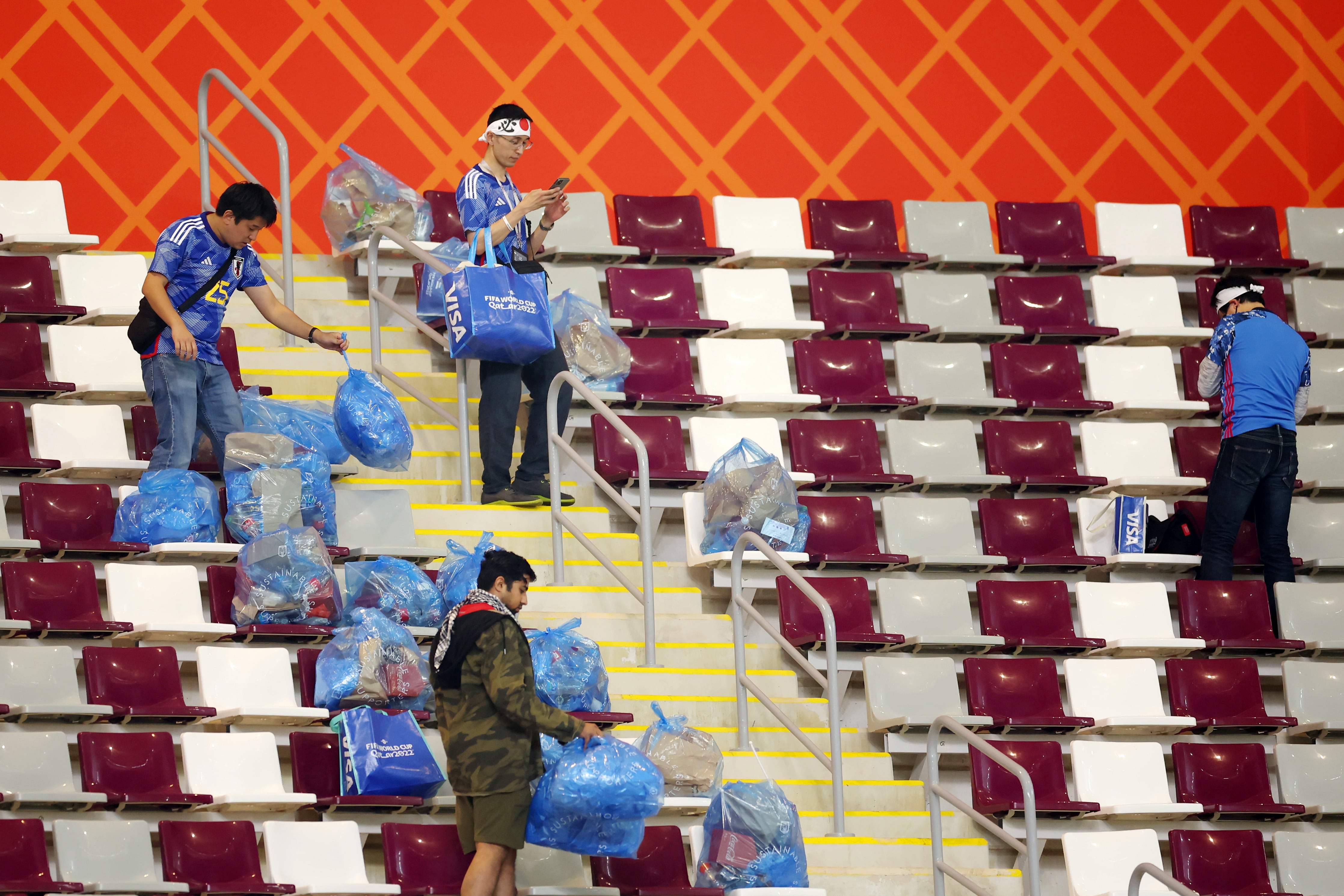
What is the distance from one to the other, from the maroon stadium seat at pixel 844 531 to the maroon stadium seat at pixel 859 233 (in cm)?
158

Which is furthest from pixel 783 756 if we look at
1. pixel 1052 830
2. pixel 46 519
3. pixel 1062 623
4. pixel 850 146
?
pixel 850 146

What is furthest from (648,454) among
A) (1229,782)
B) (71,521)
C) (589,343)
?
(1229,782)

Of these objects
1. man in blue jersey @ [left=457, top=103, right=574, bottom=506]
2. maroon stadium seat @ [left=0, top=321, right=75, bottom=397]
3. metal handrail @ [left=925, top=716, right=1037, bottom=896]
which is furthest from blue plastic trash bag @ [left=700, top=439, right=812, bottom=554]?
maroon stadium seat @ [left=0, top=321, right=75, bottom=397]

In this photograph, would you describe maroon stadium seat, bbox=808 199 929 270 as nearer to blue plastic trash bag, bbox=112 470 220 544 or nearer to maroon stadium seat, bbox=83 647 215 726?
blue plastic trash bag, bbox=112 470 220 544

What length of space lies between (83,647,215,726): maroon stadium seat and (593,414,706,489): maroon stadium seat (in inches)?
65.1

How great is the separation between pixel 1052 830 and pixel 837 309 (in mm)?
2402

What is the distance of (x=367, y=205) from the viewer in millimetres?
7008

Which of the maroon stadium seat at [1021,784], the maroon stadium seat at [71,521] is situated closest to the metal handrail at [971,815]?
the maroon stadium seat at [1021,784]

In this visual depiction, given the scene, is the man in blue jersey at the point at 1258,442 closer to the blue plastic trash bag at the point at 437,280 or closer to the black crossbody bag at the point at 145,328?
the blue plastic trash bag at the point at 437,280

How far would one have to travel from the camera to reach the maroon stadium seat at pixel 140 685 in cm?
484

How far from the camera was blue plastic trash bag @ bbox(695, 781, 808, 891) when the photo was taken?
465 centimetres

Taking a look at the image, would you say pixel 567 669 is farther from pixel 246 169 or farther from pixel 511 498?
pixel 246 169

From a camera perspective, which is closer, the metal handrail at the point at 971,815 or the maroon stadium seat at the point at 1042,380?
the metal handrail at the point at 971,815

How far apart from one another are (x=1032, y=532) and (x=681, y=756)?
2.02 meters
